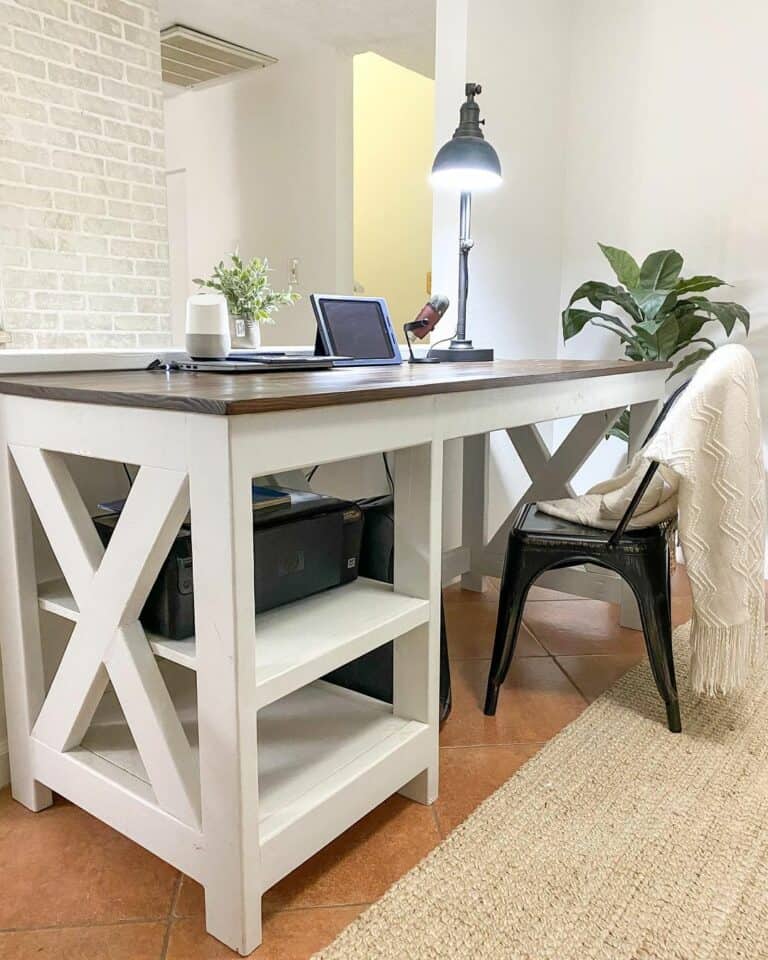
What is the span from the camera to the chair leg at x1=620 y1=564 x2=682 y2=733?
164cm

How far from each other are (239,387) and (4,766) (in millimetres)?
926

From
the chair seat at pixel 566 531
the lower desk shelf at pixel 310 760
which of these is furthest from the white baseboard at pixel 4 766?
the chair seat at pixel 566 531

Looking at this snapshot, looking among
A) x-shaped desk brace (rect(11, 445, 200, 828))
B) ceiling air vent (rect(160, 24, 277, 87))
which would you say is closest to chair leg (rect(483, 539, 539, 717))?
x-shaped desk brace (rect(11, 445, 200, 828))

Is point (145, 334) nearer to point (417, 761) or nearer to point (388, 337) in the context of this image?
point (388, 337)

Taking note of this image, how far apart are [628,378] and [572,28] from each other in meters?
1.89

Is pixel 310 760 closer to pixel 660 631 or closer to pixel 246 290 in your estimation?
pixel 660 631

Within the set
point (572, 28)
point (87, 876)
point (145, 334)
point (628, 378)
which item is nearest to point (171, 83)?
point (145, 334)

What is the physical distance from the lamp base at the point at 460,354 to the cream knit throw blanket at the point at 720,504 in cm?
73

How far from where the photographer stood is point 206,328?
159 centimetres

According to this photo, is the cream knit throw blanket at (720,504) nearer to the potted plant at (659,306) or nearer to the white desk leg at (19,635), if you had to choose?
the potted plant at (659,306)

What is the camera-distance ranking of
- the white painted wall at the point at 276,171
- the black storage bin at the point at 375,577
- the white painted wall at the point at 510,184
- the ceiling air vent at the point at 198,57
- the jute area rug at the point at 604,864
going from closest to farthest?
1. the jute area rug at the point at 604,864
2. the black storage bin at the point at 375,577
3. the white painted wall at the point at 510,184
4. the ceiling air vent at the point at 198,57
5. the white painted wall at the point at 276,171

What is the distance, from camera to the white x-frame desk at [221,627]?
98 centimetres

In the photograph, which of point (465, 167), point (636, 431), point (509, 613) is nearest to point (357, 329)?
point (465, 167)

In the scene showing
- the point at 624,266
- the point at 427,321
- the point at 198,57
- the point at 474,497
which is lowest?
the point at 474,497
